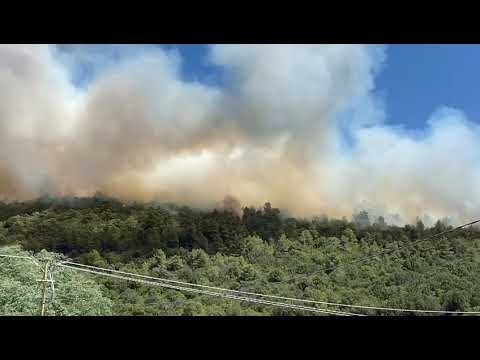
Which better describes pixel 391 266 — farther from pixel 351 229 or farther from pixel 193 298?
pixel 193 298

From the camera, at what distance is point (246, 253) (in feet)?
134

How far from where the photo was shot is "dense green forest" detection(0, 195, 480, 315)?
1160 inches

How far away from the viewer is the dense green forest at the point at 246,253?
29453 millimetres
